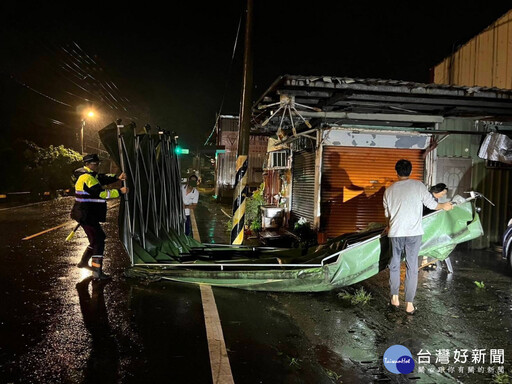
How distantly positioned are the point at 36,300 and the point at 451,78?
1524cm

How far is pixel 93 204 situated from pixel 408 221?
190 inches

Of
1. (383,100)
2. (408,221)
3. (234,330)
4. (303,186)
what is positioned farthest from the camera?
(303,186)

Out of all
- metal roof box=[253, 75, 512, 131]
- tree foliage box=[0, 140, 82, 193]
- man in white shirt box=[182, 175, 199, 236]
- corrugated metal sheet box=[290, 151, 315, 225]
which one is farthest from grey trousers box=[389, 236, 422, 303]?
tree foliage box=[0, 140, 82, 193]

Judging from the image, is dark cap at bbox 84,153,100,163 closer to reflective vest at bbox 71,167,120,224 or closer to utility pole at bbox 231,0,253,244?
reflective vest at bbox 71,167,120,224

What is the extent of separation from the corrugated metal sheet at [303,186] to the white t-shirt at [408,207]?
5.33 meters

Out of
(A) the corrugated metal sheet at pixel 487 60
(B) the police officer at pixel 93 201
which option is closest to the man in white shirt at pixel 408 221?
(B) the police officer at pixel 93 201

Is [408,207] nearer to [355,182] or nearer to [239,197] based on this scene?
[239,197]

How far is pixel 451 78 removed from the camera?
14773 millimetres

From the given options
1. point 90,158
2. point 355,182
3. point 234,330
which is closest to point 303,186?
point 355,182

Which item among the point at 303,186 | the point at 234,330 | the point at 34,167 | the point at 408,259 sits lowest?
the point at 234,330

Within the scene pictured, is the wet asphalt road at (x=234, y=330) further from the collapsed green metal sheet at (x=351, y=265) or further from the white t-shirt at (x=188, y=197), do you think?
the white t-shirt at (x=188, y=197)

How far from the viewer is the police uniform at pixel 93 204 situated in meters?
6.24

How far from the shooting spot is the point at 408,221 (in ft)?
16.8

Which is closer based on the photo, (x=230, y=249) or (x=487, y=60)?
(x=230, y=249)
